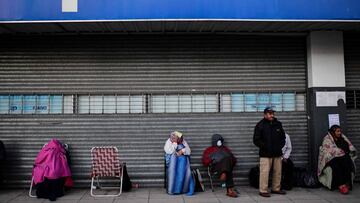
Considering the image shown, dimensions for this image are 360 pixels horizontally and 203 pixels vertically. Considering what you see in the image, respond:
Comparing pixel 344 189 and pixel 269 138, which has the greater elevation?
pixel 269 138

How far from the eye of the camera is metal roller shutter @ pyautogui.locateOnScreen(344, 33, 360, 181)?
8516mm

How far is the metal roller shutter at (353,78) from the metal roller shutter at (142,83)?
1017 mm

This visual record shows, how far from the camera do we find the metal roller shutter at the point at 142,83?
8.23 m

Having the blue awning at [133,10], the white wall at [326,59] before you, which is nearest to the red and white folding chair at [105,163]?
the blue awning at [133,10]

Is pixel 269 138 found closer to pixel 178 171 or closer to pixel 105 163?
pixel 178 171

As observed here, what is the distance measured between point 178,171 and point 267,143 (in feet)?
5.97

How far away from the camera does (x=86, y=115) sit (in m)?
8.28

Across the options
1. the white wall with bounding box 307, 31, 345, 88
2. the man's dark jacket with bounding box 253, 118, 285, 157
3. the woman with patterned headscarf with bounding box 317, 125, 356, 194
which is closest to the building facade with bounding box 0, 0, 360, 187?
the white wall with bounding box 307, 31, 345, 88

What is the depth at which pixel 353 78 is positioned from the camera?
858 centimetres

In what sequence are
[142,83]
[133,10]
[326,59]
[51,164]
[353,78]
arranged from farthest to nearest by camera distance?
1. [353,78]
2. [142,83]
3. [326,59]
4. [51,164]
5. [133,10]

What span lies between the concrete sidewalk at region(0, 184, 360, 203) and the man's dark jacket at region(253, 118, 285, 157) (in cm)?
87

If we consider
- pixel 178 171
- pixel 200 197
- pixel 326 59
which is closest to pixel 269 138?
pixel 200 197

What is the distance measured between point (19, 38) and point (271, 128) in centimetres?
579

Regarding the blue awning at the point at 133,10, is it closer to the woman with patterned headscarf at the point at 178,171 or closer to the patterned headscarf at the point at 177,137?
the patterned headscarf at the point at 177,137
